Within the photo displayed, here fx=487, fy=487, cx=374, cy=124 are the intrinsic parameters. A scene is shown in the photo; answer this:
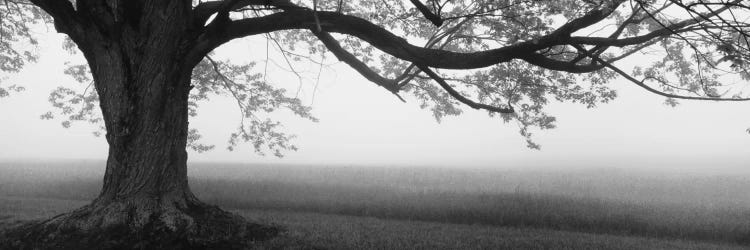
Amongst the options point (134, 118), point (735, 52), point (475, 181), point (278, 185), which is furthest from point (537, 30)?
point (475, 181)

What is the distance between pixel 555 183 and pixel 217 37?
626 inches

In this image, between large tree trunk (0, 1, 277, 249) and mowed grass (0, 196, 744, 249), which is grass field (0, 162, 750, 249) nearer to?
mowed grass (0, 196, 744, 249)

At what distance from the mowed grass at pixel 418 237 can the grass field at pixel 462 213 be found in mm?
20

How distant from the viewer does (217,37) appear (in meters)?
8.12

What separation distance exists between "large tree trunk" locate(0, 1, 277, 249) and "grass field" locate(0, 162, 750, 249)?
138 cm

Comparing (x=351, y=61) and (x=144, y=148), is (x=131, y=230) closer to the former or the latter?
(x=144, y=148)

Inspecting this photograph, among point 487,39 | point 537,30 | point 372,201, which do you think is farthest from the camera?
point 372,201

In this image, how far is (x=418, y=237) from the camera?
8.73 metres

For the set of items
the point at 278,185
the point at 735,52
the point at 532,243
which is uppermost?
the point at 735,52

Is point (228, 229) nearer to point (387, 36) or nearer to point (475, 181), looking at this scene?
point (387, 36)

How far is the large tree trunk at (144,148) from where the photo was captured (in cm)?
727

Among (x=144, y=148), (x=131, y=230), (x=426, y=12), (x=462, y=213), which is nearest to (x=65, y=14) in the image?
(x=144, y=148)

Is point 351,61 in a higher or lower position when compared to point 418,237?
higher

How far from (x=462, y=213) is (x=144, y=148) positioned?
7.39 metres
